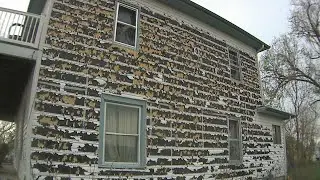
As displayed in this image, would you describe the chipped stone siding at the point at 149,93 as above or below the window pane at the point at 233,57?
below

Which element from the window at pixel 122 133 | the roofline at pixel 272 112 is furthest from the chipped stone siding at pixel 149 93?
the roofline at pixel 272 112

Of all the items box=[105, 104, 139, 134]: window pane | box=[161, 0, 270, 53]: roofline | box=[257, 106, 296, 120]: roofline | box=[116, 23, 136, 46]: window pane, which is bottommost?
box=[105, 104, 139, 134]: window pane

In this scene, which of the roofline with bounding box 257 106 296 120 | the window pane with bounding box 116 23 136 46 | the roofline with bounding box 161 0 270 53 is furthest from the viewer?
the roofline with bounding box 257 106 296 120

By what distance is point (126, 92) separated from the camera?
9992 mm

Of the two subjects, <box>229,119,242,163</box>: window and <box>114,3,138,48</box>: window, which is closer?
<box>114,3,138,48</box>: window

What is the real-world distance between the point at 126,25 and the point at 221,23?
16.3 ft

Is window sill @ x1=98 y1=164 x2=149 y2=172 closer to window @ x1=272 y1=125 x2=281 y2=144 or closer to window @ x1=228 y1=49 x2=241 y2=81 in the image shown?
window @ x1=228 y1=49 x2=241 y2=81

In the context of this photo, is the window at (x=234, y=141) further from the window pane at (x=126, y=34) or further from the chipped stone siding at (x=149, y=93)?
the window pane at (x=126, y=34)

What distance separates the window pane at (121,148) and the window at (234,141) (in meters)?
5.16

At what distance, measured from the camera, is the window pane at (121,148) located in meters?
9.43

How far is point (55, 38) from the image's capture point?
901 centimetres

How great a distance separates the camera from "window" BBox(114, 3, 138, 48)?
10547 millimetres

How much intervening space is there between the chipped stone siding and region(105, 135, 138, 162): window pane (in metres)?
0.35

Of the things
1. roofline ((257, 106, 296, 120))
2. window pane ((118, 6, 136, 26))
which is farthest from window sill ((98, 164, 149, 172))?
roofline ((257, 106, 296, 120))
